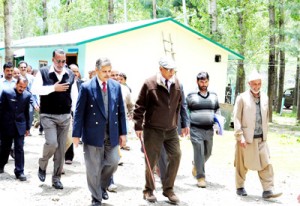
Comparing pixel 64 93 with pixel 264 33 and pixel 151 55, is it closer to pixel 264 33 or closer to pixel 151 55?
pixel 151 55

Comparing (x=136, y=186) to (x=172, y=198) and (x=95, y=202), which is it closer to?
(x=172, y=198)

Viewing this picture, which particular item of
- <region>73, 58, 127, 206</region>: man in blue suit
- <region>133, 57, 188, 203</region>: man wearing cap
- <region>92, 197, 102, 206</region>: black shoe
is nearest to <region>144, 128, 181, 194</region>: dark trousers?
<region>133, 57, 188, 203</region>: man wearing cap

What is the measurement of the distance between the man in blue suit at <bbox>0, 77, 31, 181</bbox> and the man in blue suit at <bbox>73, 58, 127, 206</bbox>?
2.00 meters

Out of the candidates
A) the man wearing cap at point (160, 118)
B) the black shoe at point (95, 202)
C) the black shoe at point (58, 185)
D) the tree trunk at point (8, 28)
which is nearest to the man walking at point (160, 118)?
the man wearing cap at point (160, 118)

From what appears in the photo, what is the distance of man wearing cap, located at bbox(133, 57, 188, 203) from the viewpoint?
22.2ft

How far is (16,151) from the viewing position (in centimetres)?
798

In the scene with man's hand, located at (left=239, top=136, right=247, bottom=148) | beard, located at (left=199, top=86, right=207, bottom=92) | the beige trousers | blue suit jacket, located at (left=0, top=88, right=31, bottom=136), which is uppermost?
beard, located at (left=199, top=86, right=207, bottom=92)

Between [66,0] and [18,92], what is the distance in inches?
1623

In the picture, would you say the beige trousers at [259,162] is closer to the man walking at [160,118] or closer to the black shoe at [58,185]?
the man walking at [160,118]

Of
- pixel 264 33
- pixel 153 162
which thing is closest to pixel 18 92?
pixel 153 162

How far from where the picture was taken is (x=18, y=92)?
26.7 ft

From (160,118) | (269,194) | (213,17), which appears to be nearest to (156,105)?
(160,118)

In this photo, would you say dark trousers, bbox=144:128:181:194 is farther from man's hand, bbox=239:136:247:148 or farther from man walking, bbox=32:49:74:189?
man walking, bbox=32:49:74:189

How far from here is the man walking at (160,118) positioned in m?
6.75
